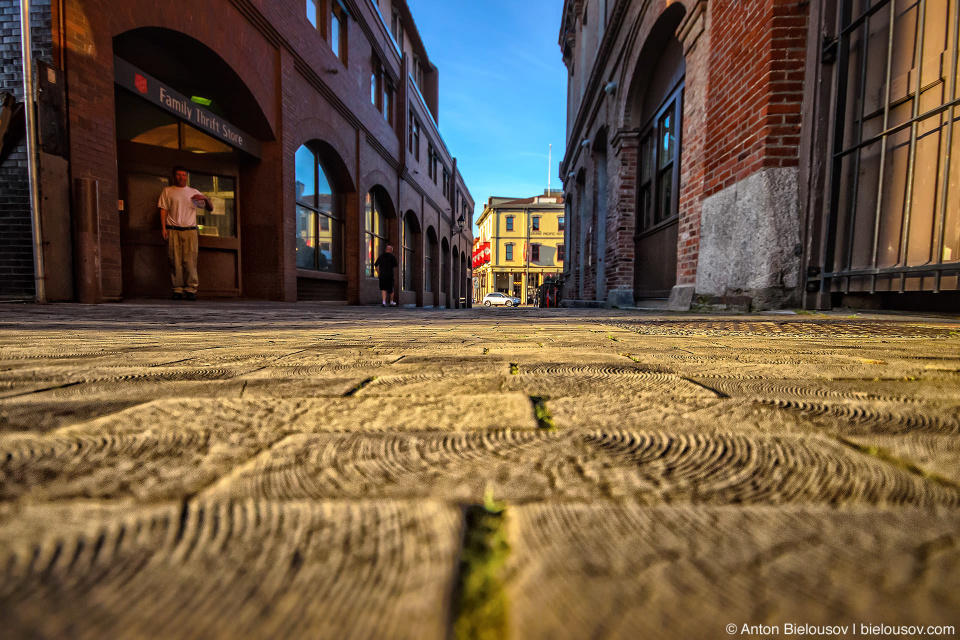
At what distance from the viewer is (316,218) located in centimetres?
994

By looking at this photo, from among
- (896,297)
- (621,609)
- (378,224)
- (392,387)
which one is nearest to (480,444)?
(621,609)

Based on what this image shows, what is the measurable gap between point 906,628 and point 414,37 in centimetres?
1999

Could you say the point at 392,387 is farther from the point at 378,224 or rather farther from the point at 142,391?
the point at 378,224

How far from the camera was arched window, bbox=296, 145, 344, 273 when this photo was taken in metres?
9.32

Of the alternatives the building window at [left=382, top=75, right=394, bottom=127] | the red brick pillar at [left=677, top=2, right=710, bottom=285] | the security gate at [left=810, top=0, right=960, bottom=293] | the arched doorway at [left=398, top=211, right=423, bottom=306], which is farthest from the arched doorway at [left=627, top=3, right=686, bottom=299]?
the arched doorway at [left=398, top=211, right=423, bottom=306]

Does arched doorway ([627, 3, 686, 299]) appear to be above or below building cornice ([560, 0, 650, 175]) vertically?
below

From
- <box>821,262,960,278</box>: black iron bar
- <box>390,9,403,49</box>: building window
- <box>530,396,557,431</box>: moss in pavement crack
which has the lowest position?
<box>530,396,557,431</box>: moss in pavement crack

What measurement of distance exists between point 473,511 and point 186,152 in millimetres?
9352

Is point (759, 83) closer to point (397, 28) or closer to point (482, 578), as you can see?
point (482, 578)

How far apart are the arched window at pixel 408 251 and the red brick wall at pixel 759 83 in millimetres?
11988

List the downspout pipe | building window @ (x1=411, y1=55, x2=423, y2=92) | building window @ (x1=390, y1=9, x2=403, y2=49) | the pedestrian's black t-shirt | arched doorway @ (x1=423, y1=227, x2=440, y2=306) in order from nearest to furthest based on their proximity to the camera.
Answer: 1. the downspout pipe
2. the pedestrian's black t-shirt
3. building window @ (x1=390, y1=9, x2=403, y2=49)
4. building window @ (x1=411, y1=55, x2=423, y2=92)
5. arched doorway @ (x1=423, y1=227, x2=440, y2=306)

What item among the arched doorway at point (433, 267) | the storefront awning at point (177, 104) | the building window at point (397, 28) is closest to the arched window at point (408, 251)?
the arched doorway at point (433, 267)

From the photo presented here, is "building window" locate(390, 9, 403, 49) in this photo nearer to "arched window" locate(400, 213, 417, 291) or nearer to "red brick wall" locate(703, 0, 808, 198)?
"arched window" locate(400, 213, 417, 291)

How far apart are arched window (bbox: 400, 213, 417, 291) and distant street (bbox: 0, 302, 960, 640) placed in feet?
50.3
